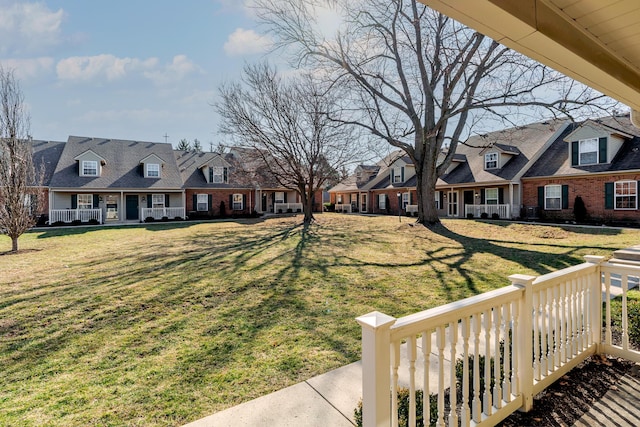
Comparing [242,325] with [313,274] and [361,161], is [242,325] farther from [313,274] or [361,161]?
[361,161]

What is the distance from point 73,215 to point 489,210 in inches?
1126

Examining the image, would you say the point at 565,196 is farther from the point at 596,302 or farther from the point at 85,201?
the point at 85,201

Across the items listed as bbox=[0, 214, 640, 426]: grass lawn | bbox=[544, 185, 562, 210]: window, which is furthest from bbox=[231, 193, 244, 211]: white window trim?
bbox=[544, 185, 562, 210]: window

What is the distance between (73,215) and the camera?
2109 centimetres

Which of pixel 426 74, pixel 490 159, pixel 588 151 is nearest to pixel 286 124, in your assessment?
pixel 426 74

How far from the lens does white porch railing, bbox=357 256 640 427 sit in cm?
160

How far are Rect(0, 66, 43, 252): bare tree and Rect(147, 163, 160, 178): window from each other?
12.8 metres

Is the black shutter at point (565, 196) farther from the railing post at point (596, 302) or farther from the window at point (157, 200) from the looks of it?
the window at point (157, 200)

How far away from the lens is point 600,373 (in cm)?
305

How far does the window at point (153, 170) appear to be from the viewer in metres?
23.9

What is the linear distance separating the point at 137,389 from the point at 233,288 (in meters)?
3.22

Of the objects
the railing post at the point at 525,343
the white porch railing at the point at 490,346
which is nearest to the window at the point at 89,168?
the white porch railing at the point at 490,346

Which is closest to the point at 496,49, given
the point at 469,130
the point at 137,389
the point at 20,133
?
the point at 469,130

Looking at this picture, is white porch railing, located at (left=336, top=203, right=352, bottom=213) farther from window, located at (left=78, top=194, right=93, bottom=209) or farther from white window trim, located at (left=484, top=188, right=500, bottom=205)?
window, located at (left=78, top=194, right=93, bottom=209)
